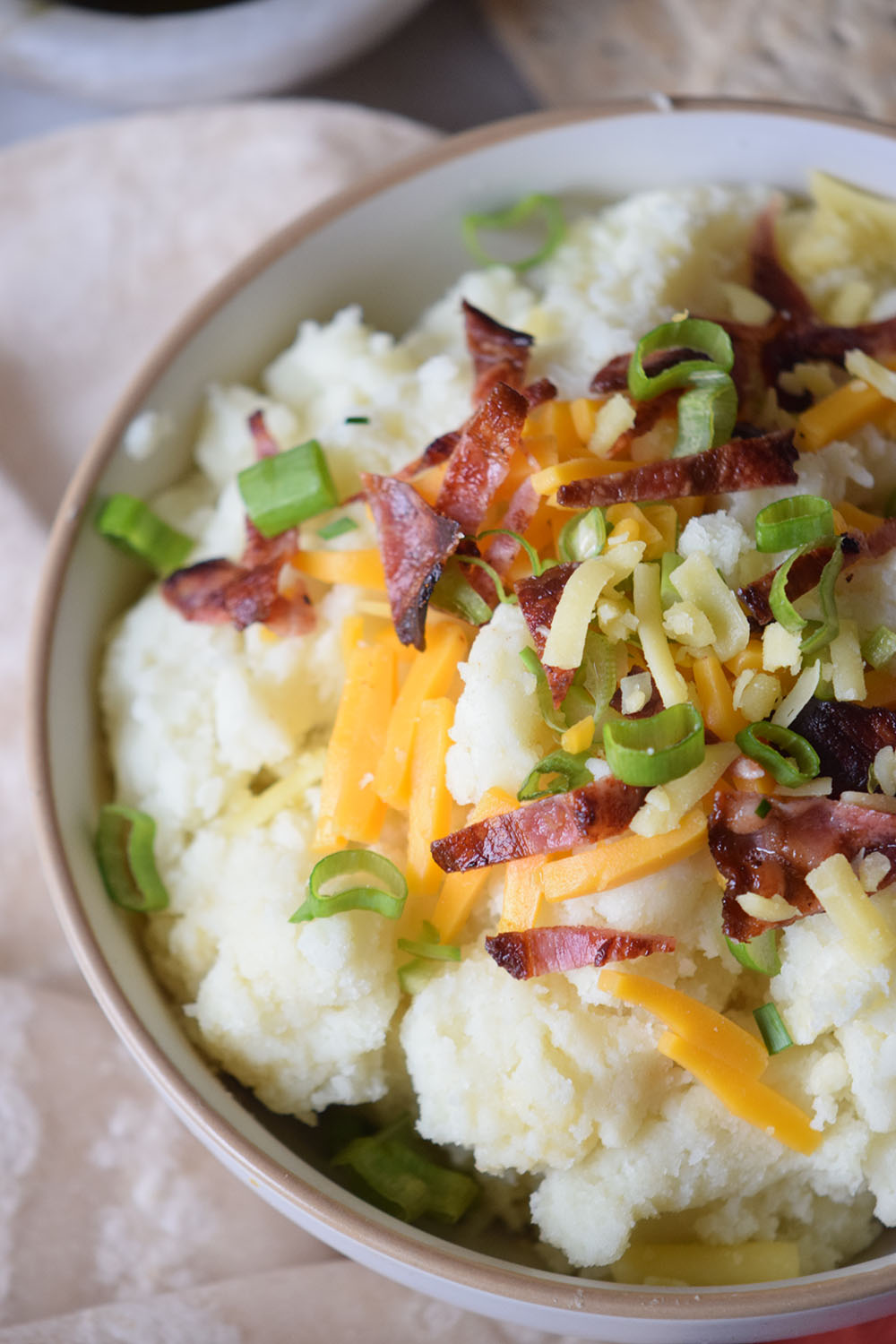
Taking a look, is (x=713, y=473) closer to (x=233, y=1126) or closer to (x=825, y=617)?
(x=825, y=617)

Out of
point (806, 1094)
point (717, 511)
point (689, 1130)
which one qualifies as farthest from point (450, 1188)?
point (717, 511)

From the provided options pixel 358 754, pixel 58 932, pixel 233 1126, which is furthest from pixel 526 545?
pixel 58 932

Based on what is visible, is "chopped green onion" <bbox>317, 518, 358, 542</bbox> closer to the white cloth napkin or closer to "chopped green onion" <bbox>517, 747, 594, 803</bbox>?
"chopped green onion" <bbox>517, 747, 594, 803</bbox>

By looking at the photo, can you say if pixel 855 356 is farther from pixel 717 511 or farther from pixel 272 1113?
pixel 272 1113

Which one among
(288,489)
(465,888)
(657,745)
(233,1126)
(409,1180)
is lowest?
(409,1180)

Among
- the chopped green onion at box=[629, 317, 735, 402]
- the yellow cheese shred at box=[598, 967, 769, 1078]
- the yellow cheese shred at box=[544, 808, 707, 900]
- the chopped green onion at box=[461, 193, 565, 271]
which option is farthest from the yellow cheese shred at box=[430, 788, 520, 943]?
the chopped green onion at box=[461, 193, 565, 271]

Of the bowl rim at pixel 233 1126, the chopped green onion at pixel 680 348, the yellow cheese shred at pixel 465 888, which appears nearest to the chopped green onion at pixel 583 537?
the chopped green onion at pixel 680 348

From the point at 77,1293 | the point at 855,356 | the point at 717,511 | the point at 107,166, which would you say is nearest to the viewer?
the point at 717,511
